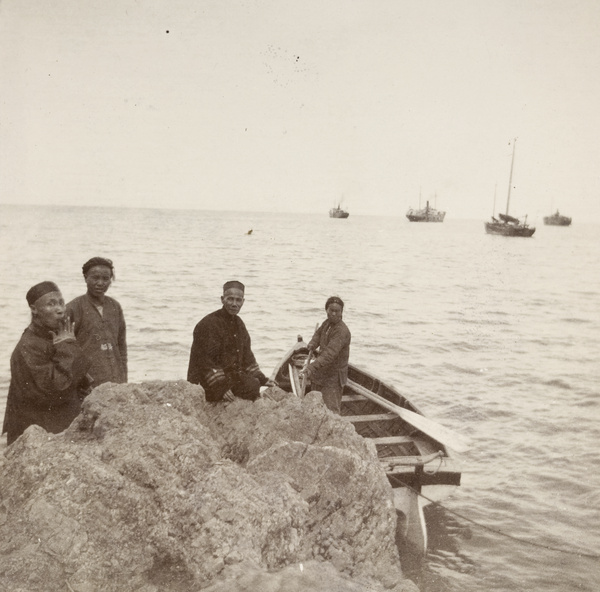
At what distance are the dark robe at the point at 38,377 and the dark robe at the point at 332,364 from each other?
3.98 metres

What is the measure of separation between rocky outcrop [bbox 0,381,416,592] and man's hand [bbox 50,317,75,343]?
42 centimetres

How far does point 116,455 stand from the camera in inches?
128

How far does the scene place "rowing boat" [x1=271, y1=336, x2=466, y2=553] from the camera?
247 inches

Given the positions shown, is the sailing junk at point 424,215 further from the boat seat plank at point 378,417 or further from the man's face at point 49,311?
the man's face at point 49,311

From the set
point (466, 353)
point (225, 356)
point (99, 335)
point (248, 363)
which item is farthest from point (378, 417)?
point (466, 353)

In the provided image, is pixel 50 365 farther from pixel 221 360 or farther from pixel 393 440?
pixel 393 440

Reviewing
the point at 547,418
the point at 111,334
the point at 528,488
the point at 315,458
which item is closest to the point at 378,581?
the point at 315,458

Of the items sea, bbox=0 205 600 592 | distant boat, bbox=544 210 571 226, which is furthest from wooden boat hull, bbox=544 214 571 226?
sea, bbox=0 205 600 592

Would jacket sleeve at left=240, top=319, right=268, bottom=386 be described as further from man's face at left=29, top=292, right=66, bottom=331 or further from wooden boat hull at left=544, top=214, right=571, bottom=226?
wooden boat hull at left=544, top=214, right=571, bottom=226

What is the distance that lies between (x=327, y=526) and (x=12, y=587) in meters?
1.70

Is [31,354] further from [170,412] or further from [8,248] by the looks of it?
[8,248]

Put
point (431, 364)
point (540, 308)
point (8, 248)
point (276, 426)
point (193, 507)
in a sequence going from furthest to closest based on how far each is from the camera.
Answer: point (8, 248) → point (540, 308) → point (431, 364) → point (276, 426) → point (193, 507)

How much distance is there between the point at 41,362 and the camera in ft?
12.2

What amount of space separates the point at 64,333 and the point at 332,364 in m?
4.40
